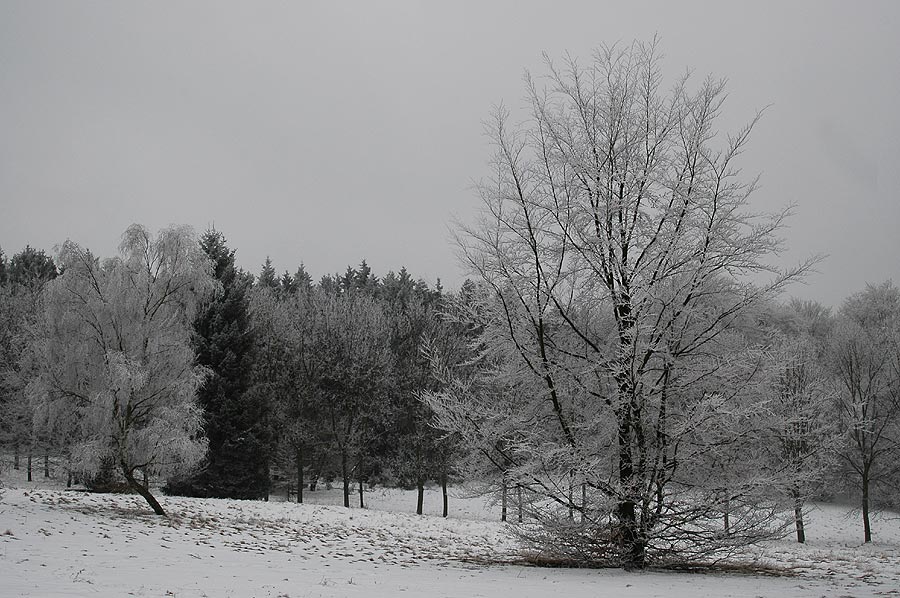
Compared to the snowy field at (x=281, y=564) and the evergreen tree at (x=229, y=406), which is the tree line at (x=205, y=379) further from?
the snowy field at (x=281, y=564)

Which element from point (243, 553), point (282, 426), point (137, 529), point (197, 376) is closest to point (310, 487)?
point (282, 426)

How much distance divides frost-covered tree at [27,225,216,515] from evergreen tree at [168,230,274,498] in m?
8.46

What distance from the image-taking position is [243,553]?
35.7ft

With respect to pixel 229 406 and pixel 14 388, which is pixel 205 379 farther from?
pixel 14 388

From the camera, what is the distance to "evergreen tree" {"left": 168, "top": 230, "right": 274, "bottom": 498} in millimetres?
25438

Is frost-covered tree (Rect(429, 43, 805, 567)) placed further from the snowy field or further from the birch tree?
the birch tree

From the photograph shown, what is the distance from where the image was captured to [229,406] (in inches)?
1011

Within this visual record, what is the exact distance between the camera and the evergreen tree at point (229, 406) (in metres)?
25.4

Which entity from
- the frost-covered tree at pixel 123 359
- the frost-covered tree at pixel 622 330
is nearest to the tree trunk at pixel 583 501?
the frost-covered tree at pixel 622 330

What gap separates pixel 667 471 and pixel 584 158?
5311 millimetres

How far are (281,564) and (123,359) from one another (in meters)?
8.18

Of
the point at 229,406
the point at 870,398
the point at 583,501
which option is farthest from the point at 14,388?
the point at 870,398

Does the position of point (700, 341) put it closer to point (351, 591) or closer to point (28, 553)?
point (351, 591)

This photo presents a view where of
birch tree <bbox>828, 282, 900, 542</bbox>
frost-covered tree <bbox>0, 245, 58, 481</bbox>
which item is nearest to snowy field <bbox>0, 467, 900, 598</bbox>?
frost-covered tree <bbox>0, 245, 58, 481</bbox>
